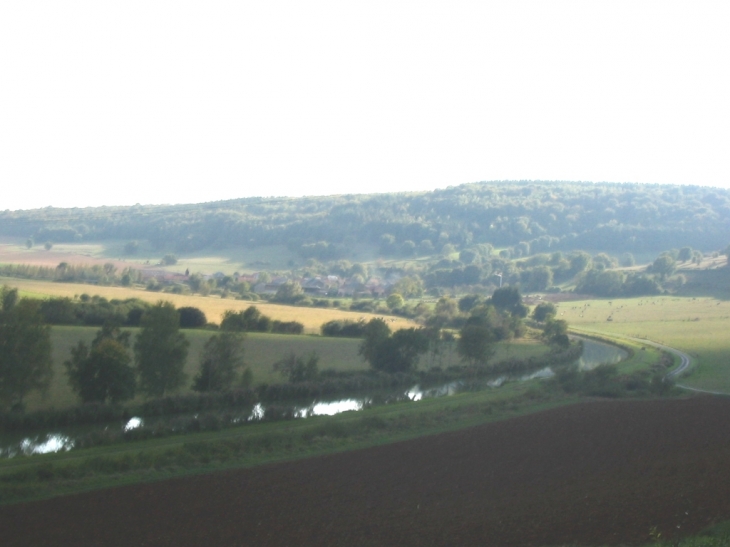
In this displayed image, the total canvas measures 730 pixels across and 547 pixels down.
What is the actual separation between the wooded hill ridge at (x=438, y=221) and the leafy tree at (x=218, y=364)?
45.3 m

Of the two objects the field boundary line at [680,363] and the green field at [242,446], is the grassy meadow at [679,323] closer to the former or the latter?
the field boundary line at [680,363]

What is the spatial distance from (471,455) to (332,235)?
73.7 metres

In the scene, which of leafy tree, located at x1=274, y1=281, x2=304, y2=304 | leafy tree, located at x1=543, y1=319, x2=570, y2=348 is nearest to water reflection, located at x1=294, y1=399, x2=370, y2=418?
leafy tree, located at x1=543, y1=319, x2=570, y2=348

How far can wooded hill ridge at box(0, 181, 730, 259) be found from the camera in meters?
81.5

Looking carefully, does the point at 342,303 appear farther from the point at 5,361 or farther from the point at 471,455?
the point at 471,455

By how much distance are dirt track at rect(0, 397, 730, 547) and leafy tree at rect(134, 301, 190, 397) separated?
10.8 m

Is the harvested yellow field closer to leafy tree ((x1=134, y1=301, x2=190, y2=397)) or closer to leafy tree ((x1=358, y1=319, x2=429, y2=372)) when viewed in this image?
leafy tree ((x1=358, y1=319, x2=429, y2=372))

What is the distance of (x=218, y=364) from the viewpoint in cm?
3008

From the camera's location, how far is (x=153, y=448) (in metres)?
20.0

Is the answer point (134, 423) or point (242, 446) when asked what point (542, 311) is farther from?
point (242, 446)

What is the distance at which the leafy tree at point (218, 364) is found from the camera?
2983 centimetres

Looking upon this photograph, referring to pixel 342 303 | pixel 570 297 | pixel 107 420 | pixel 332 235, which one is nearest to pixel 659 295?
pixel 570 297

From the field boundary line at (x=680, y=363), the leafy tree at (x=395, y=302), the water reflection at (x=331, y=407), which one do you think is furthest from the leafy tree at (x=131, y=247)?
the water reflection at (x=331, y=407)

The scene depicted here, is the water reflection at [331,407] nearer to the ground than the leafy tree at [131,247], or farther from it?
nearer to the ground
